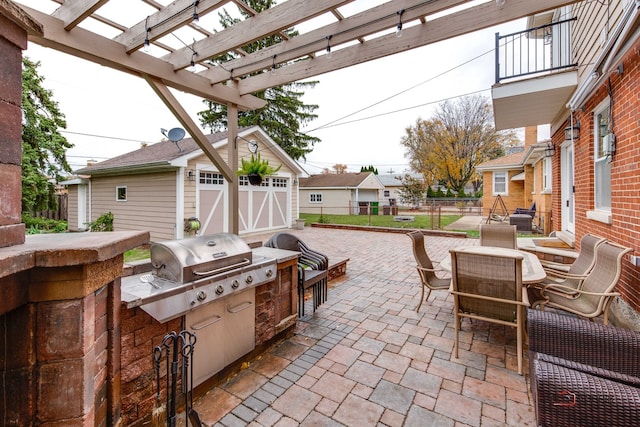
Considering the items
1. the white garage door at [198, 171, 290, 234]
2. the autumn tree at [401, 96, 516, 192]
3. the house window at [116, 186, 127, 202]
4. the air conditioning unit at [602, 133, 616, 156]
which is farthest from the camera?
the autumn tree at [401, 96, 516, 192]

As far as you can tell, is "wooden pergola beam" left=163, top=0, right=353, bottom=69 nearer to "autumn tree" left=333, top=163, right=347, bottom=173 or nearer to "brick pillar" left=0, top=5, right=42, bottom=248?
"brick pillar" left=0, top=5, right=42, bottom=248

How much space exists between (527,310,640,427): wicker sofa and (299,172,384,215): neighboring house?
22022 millimetres

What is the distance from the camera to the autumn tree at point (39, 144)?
35.1 ft

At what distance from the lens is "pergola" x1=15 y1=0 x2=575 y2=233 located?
8.79 ft

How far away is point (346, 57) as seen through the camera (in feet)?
11.6

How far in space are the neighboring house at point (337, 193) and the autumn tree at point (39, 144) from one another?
16.2m

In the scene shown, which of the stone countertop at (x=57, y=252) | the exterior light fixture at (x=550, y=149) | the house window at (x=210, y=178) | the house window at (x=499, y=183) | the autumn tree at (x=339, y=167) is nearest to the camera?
the stone countertop at (x=57, y=252)

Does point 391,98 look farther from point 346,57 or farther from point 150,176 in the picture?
point 150,176

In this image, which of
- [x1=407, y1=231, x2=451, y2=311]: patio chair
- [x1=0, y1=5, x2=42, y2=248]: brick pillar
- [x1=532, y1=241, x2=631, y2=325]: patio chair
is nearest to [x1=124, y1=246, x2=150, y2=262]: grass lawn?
[x1=407, y1=231, x2=451, y2=311]: patio chair

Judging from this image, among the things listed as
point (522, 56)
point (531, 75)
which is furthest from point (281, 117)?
point (531, 75)

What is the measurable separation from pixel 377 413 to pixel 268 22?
137 inches

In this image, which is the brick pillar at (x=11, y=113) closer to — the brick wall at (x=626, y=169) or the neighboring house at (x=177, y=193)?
the brick wall at (x=626, y=169)

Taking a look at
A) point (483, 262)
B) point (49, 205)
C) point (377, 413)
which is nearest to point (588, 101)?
point (483, 262)

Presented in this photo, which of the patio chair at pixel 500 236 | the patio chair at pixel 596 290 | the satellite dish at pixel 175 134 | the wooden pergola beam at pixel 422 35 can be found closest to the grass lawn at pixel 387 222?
the patio chair at pixel 500 236
